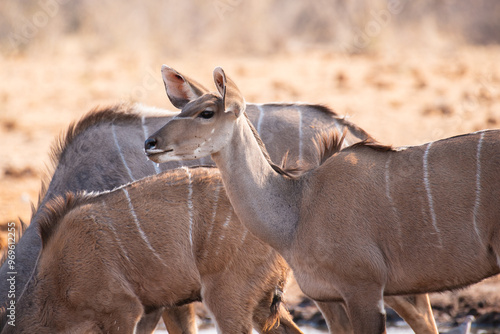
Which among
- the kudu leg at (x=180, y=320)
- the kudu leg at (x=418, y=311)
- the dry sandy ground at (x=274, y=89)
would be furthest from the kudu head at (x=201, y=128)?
the dry sandy ground at (x=274, y=89)

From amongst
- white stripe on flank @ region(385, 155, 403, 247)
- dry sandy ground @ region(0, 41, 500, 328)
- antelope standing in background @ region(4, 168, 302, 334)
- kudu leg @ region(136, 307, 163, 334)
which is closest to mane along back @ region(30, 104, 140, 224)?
antelope standing in background @ region(4, 168, 302, 334)

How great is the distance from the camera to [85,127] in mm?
5344

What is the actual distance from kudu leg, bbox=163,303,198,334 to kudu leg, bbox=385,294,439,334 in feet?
4.15

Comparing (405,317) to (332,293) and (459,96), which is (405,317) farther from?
(459,96)

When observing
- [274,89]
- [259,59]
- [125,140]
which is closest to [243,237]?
[125,140]

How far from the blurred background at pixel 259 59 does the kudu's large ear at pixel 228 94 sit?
4989mm

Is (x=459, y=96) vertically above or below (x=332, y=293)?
below

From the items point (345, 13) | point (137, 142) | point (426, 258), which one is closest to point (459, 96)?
point (345, 13)

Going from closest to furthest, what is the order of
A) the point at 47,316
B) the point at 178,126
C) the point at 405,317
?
the point at 178,126 < the point at 47,316 < the point at 405,317

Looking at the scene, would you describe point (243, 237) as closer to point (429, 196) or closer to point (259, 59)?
point (429, 196)

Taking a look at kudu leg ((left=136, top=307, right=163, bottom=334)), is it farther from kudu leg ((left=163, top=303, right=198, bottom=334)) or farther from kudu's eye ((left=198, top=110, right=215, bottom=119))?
kudu's eye ((left=198, top=110, right=215, bottom=119))

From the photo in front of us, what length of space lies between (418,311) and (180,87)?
2016 millimetres

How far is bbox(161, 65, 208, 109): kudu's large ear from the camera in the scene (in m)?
3.96

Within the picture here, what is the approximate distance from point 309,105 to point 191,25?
1156cm
